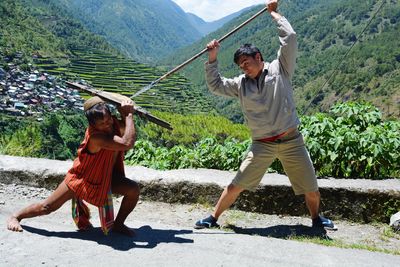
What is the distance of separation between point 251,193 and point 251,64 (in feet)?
4.67

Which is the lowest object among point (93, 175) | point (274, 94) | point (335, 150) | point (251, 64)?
point (335, 150)

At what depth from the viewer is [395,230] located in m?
3.93

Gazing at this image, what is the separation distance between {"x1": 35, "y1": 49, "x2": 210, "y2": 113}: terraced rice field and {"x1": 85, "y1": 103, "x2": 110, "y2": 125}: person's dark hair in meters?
45.5

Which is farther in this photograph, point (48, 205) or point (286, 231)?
point (286, 231)

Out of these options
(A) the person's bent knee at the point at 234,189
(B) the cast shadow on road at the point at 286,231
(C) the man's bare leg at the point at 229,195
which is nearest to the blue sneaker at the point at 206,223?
(C) the man's bare leg at the point at 229,195

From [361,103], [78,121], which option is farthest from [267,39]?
[361,103]

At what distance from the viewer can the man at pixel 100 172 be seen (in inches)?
122

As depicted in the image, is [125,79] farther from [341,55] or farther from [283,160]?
[341,55]

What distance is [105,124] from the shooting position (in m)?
3.13

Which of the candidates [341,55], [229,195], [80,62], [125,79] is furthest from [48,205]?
[341,55]

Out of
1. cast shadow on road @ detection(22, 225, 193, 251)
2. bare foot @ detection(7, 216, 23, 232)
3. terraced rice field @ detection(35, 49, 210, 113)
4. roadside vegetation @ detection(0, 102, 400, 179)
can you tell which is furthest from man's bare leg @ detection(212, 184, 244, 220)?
terraced rice field @ detection(35, 49, 210, 113)

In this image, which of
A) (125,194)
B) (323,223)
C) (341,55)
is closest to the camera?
(125,194)

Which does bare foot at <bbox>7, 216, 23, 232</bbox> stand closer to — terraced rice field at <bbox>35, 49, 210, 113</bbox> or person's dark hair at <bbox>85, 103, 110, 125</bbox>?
person's dark hair at <bbox>85, 103, 110, 125</bbox>

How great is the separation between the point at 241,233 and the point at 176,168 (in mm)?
1517
